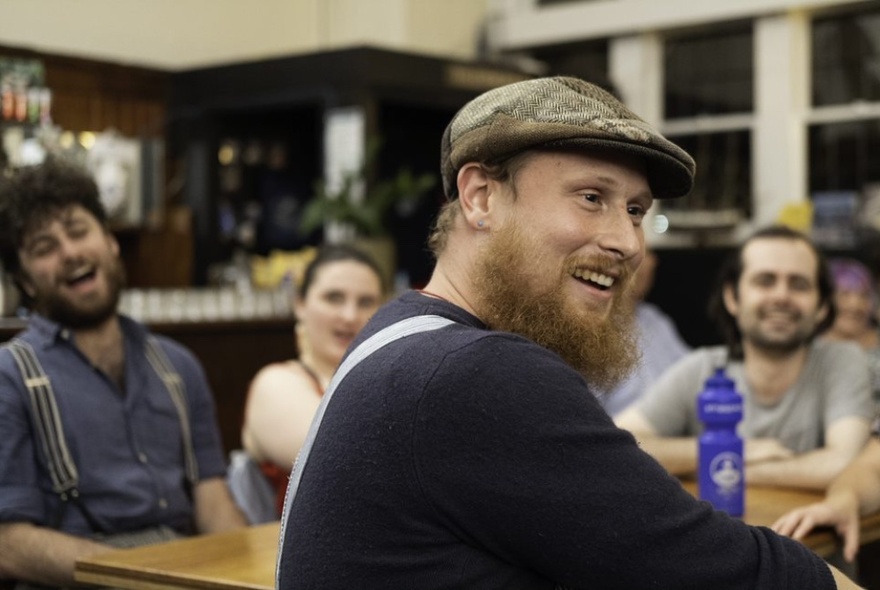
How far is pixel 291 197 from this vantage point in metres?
8.05

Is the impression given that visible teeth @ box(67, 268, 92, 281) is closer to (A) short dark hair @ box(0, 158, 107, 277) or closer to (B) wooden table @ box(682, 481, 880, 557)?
(A) short dark hair @ box(0, 158, 107, 277)

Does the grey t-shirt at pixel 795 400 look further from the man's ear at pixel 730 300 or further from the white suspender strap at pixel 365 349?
the white suspender strap at pixel 365 349

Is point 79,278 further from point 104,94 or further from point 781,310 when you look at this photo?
point 104,94

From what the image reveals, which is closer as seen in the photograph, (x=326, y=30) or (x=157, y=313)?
(x=157, y=313)

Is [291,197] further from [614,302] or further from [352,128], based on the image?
[614,302]

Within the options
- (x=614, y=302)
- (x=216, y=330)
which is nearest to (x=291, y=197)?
(x=216, y=330)

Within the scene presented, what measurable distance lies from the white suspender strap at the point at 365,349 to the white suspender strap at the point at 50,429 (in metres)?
1.29

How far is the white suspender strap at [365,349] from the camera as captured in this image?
4.45ft

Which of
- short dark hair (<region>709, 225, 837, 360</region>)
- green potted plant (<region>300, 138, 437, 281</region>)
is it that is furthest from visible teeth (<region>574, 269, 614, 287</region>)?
green potted plant (<region>300, 138, 437, 281</region>)

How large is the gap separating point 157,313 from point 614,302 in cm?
435

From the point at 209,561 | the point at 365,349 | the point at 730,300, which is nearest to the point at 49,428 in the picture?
the point at 209,561

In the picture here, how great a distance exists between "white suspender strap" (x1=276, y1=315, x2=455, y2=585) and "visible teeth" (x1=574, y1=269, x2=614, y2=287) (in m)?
0.18

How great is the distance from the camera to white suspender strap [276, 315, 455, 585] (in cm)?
136

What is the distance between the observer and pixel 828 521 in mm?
2266
